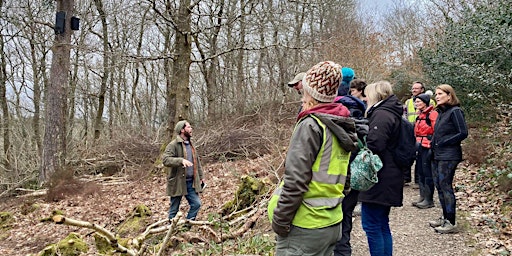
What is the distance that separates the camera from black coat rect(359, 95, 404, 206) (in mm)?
3781

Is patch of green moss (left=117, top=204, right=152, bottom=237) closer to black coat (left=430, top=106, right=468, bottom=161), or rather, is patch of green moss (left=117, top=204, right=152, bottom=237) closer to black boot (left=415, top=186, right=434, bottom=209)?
black boot (left=415, top=186, right=434, bottom=209)

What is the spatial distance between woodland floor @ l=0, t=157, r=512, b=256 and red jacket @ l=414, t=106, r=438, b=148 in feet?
3.71

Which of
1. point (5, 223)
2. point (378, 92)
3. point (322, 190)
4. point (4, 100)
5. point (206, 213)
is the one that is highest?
point (4, 100)

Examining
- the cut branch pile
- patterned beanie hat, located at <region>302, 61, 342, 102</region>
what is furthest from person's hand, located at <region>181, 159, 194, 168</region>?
patterned beanie hat, located at <region>302, 61, 342, 102</region>

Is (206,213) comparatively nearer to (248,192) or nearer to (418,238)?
(248,192)

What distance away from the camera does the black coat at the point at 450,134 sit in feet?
16.0

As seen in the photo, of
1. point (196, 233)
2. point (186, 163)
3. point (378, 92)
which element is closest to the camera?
point (378, 92)

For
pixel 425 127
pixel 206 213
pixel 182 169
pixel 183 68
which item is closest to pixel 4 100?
pixel 183 68

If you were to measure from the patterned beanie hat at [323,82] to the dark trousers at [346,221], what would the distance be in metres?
1.43

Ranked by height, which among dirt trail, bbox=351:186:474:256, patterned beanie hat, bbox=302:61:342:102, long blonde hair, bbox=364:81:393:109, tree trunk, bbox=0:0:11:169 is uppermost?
tree trunk, bbox=0:0:11:169

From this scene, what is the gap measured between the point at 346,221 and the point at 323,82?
5.76 ft

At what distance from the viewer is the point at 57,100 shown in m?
12.3

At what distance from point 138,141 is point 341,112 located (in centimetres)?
1314

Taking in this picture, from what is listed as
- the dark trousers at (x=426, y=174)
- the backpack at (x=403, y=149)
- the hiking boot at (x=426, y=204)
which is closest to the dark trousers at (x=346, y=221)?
the backpack at (x=403, y=149)
